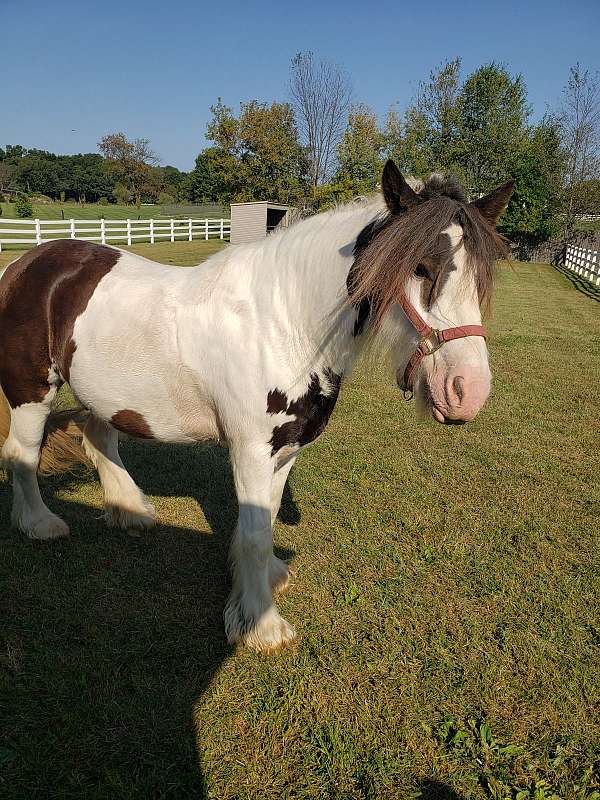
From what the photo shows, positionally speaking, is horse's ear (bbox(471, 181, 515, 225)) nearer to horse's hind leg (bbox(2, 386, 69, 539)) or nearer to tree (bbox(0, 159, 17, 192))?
horse's hind leg (bbox(2, 386, 69, 539))

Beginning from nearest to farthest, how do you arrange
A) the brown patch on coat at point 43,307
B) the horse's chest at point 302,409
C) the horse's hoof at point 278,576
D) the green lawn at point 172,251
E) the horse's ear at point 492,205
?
the horse's ear at point 492,205 → the horse's chest at point 302,409 → the brown patch on coat at point 43,307 → the horse's hoof at point 278,576 → the green lawn at point 172,251

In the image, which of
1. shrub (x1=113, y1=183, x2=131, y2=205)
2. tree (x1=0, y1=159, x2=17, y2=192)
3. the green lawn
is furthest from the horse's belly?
tree (x1=0, y1=159, x2=17, y2=192)

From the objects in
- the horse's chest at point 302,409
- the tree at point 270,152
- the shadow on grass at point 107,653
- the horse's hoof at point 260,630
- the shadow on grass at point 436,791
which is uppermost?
the tree at point 270,152

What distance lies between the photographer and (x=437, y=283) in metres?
1.96

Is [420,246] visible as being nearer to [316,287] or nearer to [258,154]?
[316,287]

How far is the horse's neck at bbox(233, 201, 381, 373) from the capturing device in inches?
91.7

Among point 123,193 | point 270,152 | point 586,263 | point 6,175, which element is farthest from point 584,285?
point 6,175

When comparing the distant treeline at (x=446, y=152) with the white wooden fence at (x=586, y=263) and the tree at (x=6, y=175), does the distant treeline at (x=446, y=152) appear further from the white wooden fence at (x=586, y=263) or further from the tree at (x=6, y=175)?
the tree at (x=6, y=175)

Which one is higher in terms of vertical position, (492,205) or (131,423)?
(492,205)

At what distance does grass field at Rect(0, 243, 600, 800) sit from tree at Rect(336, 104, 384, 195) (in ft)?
70.8

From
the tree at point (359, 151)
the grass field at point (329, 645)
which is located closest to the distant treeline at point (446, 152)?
the tree at point (359, 151)

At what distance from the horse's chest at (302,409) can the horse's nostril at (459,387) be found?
73cm

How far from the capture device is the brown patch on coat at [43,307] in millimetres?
3021

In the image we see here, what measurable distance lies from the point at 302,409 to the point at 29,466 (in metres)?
2.14
